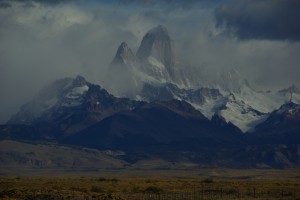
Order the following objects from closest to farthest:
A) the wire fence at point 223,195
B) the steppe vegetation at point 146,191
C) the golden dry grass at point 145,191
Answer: the steppe vegetation at point 146,191 < the golden dry grass at point 145,191 < the wire fence at point 223,195

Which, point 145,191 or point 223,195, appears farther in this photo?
point 145,191

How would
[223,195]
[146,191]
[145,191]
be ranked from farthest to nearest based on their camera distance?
[145,191]
[146,191]
[223,195]

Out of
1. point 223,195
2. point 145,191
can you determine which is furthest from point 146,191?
point 223,195

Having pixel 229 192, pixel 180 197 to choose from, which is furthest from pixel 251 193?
pixel 180 197

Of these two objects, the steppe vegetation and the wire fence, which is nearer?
the steppe vegetation

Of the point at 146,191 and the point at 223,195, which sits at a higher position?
the point at 146,191

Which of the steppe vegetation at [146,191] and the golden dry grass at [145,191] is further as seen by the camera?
the golden dry grass at [145,191]

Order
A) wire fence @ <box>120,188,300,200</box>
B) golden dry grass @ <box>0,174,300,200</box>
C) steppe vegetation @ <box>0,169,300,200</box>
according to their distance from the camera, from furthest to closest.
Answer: wire fence @ <box>120,188,300,200</box>
golden dry grass @ <box>0,174,300,200</box>
steppe vegetation @ <box>0,169,300,200</box>

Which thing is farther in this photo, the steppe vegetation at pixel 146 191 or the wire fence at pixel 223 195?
the wire fence at pixel 223 195

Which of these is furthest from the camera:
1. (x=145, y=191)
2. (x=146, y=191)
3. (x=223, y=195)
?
(x=145, y=191)

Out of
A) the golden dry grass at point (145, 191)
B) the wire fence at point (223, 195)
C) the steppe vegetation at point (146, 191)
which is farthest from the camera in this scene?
the wire fence at point (223, 195)

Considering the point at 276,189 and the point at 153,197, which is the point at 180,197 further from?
the point at 276,189

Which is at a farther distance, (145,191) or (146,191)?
(145,191)

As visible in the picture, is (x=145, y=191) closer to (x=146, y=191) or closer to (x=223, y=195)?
(x=146, y=191)
